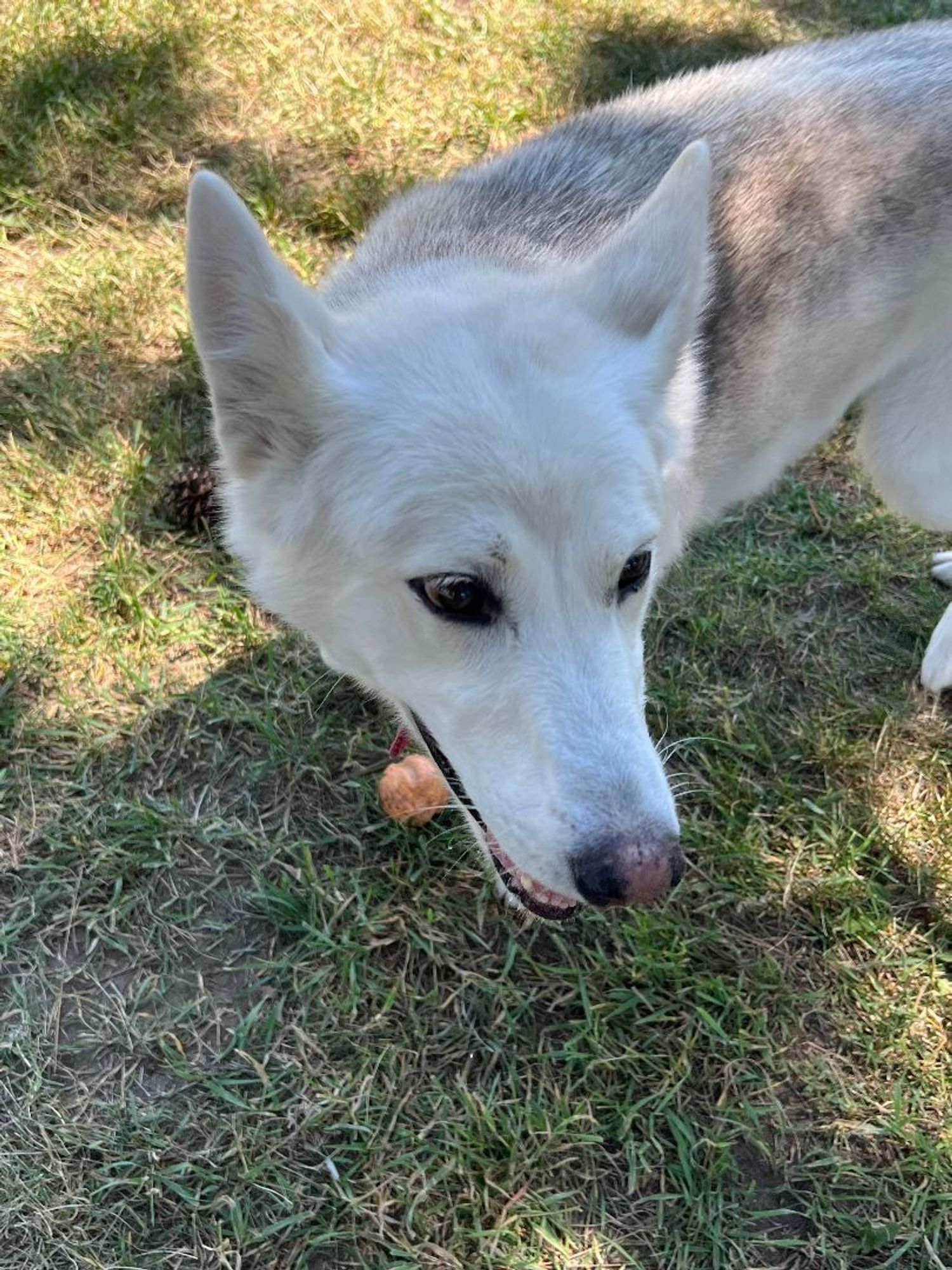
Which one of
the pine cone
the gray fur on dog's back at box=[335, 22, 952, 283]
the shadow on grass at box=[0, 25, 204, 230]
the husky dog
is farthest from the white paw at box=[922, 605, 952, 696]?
the shadow on grass at box=[0, 25, 204, 230]

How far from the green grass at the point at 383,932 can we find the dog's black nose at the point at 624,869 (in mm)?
1028

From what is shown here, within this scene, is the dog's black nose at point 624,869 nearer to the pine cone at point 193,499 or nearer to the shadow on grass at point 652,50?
the pine cone at point 193,499

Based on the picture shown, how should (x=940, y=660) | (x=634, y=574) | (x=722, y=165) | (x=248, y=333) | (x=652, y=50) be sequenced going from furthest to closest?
(x=652, y=50), (x=940, y=660), (x=722, y=165), (x=634, y=574), (x=248, y=333)

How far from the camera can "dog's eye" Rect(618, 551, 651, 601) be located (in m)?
2.03

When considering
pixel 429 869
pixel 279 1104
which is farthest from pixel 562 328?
pixel 279 1104

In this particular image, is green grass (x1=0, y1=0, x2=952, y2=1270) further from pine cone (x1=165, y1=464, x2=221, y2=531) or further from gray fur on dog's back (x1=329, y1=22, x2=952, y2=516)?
gray fur on dog's back (x1=329, y1=22, x2=952, y2=516)

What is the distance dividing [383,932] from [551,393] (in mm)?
1634

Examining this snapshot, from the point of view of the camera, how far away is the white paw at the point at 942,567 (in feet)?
12.3

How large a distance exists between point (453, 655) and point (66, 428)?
8.09 ft

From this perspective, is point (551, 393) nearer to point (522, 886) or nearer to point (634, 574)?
point (634, 574)

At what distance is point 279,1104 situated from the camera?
2.44m

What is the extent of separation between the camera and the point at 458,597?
1.90 metres

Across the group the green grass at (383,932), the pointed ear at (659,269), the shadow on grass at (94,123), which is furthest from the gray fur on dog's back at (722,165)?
the shadow on grass at (94,123)

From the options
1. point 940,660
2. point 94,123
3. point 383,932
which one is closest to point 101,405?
point 94,123
